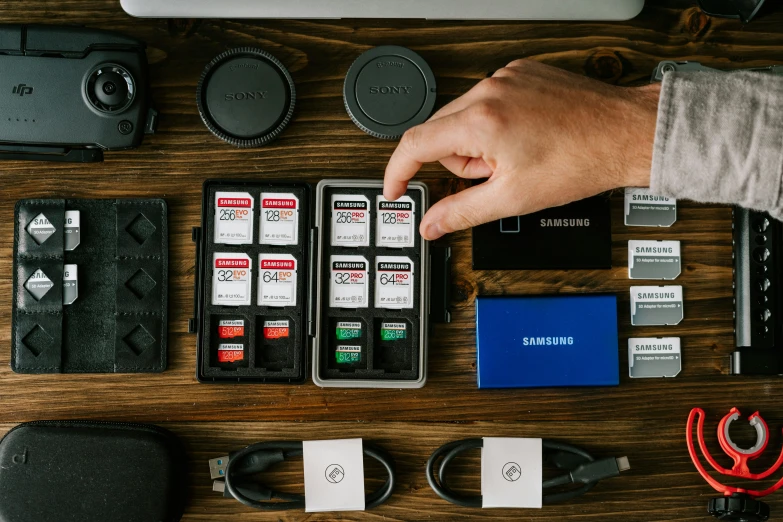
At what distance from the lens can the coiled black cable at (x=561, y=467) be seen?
953mm

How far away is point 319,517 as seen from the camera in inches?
38.6

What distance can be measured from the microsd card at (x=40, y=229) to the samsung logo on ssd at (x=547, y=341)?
0.78 m

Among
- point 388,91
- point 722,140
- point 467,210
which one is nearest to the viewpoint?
point 722,140

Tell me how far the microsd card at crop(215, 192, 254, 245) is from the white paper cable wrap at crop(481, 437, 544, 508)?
513mm

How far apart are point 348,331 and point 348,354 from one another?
0.04 metres

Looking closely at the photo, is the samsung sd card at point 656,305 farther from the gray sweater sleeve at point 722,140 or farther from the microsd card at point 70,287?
the microsd card at point 70,287

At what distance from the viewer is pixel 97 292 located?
981mm

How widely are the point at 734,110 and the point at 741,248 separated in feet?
1.12

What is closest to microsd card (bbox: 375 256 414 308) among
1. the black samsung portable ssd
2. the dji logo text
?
the black samsung portable ssd

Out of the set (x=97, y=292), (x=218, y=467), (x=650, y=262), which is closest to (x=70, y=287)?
(x=97, y=292)

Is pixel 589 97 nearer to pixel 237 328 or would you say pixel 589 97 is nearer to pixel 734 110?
pixel 734 110

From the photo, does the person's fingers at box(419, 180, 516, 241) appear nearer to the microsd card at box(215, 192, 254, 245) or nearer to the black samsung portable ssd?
the black samsung portable ssd

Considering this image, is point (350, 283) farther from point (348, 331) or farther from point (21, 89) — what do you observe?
point (21, 89)

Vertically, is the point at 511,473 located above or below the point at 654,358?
below
